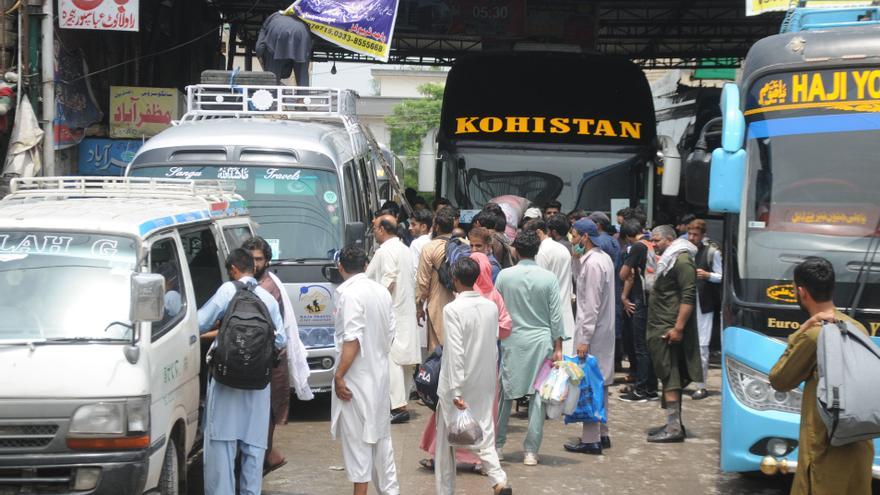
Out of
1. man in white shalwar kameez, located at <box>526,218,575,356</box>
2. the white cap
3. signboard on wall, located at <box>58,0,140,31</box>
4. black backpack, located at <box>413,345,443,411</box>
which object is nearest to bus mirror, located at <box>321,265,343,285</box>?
man in white shalwar kameez, located at <box>526,218,575,356</box>

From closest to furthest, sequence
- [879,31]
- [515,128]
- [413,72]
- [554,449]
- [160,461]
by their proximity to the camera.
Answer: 1. [160,461]
2. [879,31]
3. [554,449]
4. [515,128]
5. [413,72]

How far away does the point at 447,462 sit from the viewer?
23.1ft

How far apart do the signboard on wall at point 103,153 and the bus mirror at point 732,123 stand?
37.1ft

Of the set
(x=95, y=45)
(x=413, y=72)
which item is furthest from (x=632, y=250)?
(x=413, y=72)

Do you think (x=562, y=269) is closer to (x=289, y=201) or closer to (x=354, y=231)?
(x=354, y=231)

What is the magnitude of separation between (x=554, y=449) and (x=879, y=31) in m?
4.14

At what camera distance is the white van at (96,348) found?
548 cm

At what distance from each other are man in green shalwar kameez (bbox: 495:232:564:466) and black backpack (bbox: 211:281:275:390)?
2.35 metres

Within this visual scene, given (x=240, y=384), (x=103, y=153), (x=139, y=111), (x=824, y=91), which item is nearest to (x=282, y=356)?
(x=240, y=384)

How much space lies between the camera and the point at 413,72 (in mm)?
91188

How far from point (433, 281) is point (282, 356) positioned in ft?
8.00

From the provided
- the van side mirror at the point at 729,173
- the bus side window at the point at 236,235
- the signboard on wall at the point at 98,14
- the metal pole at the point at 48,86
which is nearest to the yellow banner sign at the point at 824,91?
the van side mirror at the point at 729,173

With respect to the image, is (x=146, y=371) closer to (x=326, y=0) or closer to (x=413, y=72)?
(x=326, y=0)

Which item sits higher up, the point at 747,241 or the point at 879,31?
the point at 879,31
